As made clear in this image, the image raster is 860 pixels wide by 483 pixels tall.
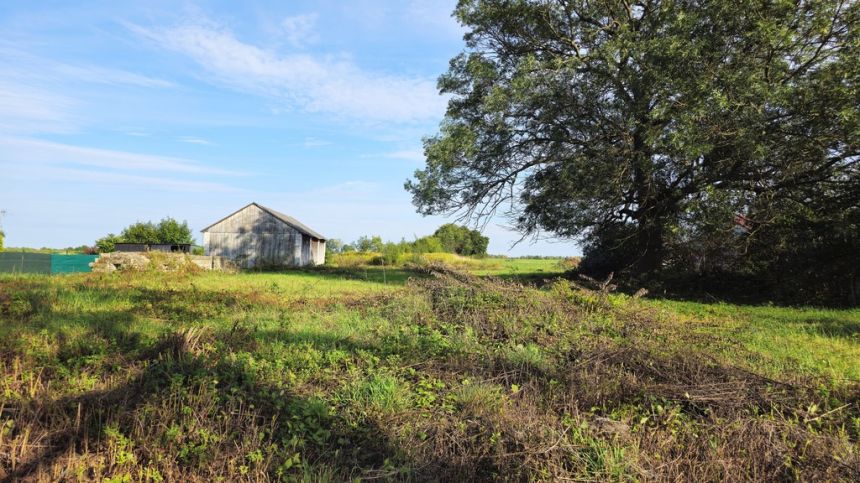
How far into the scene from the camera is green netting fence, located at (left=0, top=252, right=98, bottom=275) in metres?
23.5

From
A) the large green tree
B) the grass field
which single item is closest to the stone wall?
the large green tree

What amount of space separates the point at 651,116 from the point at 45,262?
1087 inches

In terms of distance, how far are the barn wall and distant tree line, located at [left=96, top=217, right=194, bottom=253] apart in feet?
42.7

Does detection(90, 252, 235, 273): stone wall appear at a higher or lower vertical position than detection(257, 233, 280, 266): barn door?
lower

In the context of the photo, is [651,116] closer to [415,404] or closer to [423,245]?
[415,404]

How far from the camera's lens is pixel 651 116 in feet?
41.2

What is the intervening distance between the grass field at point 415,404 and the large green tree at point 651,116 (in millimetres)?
6632

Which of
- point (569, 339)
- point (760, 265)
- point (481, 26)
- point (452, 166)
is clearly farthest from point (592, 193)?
point (569, 339)

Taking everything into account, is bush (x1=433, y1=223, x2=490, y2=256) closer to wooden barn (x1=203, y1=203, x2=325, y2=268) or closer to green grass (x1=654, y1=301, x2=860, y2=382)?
wooden barn (x1=203, y1=203, x2=325, y2=268)

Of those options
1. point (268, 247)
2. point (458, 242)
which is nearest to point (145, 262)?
point (268, 247)

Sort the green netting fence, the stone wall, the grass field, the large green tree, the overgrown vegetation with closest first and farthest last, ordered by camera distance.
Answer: the grass field → the large green tree → the stone wall → the green netting fence → the overgrown vegetation

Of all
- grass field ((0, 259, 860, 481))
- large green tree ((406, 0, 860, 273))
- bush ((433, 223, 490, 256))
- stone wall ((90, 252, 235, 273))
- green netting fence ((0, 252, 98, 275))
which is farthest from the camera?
bush ((433, 223, 490, 256))

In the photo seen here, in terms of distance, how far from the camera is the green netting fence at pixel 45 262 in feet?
77.3

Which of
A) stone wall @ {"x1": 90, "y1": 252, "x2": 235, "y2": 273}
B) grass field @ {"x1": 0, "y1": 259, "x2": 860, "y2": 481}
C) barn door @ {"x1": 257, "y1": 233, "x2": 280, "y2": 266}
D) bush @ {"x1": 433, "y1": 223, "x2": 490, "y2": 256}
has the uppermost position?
bush @ {"x1": 433, "y1": 223, "x2": 490, "y2": 256}
